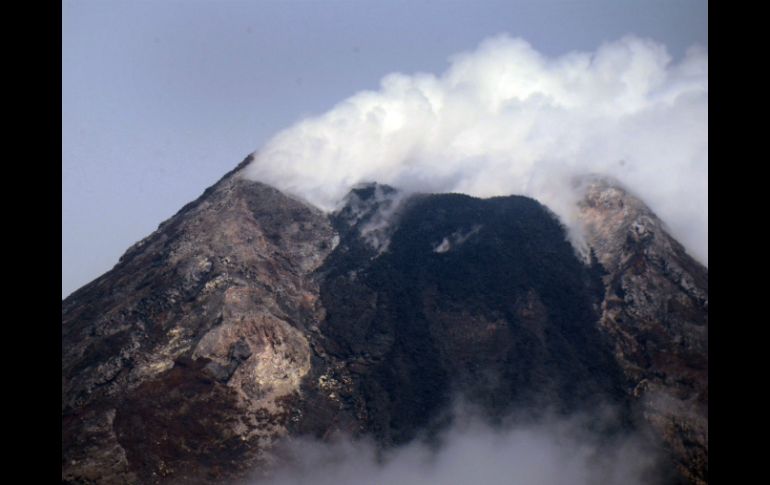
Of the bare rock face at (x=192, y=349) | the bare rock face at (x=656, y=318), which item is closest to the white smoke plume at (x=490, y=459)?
the bare rock face at (x=656, y=318)

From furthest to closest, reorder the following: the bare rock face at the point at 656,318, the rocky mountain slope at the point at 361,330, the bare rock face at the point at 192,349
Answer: the bare rock face at the point at 656,318
the rocky mountain slope at the point at 361,330
the bare rock face at the point at 192,349

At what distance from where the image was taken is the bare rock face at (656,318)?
3051 inches

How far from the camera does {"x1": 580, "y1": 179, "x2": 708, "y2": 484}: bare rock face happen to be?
77.5 metres

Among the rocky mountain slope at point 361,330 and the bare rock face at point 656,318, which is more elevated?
the rocky mountain slope at point 361,330

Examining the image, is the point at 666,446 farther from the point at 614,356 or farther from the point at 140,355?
the point at 140,355

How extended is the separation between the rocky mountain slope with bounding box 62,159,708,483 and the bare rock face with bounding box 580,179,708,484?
0.23 m

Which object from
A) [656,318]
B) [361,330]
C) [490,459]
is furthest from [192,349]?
[656,318]

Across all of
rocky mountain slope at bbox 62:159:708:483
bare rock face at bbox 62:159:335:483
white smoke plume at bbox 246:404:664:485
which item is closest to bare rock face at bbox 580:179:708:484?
Answer: rocky mountain slope at bbox 62:159:708:483

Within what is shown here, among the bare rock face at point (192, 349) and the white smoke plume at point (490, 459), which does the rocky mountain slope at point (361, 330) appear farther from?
the white smoke plume at point (490, 459)

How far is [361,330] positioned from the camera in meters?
94.4

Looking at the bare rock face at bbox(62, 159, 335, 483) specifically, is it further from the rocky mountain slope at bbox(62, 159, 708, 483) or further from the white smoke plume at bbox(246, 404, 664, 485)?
the white smoke plume at bbox(246, 404, 664, 485)

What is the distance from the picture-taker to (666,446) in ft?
248

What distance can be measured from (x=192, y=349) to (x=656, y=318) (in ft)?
198

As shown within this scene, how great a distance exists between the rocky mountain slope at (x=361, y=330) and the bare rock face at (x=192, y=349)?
244 mm
